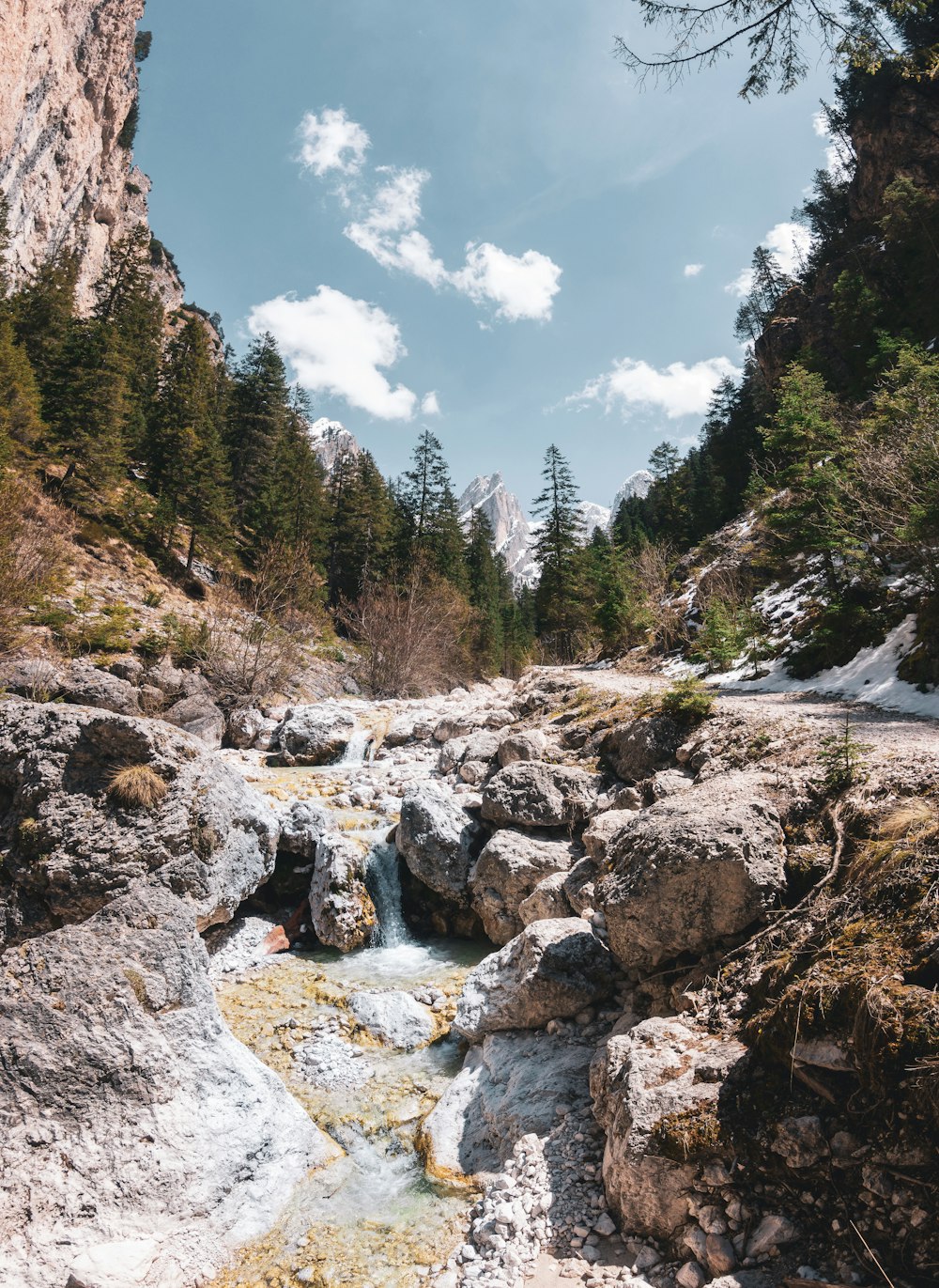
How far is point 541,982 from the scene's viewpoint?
17.8 feet

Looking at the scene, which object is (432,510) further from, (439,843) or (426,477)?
(439,843)

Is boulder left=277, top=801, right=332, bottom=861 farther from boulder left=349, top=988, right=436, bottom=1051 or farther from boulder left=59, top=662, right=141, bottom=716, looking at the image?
boulder left=59, top=662, right=141, bottom=716

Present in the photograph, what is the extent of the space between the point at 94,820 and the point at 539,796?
566 centimetres

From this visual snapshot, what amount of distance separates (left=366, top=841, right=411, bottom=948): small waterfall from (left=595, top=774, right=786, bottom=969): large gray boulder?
16.1 feet

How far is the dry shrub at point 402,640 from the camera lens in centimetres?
2553

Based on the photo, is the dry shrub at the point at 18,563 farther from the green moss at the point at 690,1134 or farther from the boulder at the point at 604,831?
the green moss at the point at 690,1134

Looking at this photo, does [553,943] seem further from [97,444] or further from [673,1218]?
[97,444]

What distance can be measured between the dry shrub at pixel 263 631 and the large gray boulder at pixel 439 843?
11.1 m

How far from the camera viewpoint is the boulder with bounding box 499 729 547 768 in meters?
10.6

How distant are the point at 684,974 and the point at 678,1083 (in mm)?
1020

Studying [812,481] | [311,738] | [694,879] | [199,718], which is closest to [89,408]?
[199,718]

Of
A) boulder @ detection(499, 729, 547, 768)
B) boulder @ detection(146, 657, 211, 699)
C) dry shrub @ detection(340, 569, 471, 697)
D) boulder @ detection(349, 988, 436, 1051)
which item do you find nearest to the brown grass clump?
boulder @ detection(349, 988, 436, 1051)

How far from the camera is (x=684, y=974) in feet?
15.0

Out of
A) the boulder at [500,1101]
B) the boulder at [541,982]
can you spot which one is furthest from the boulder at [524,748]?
the boulder at [500,1101]
